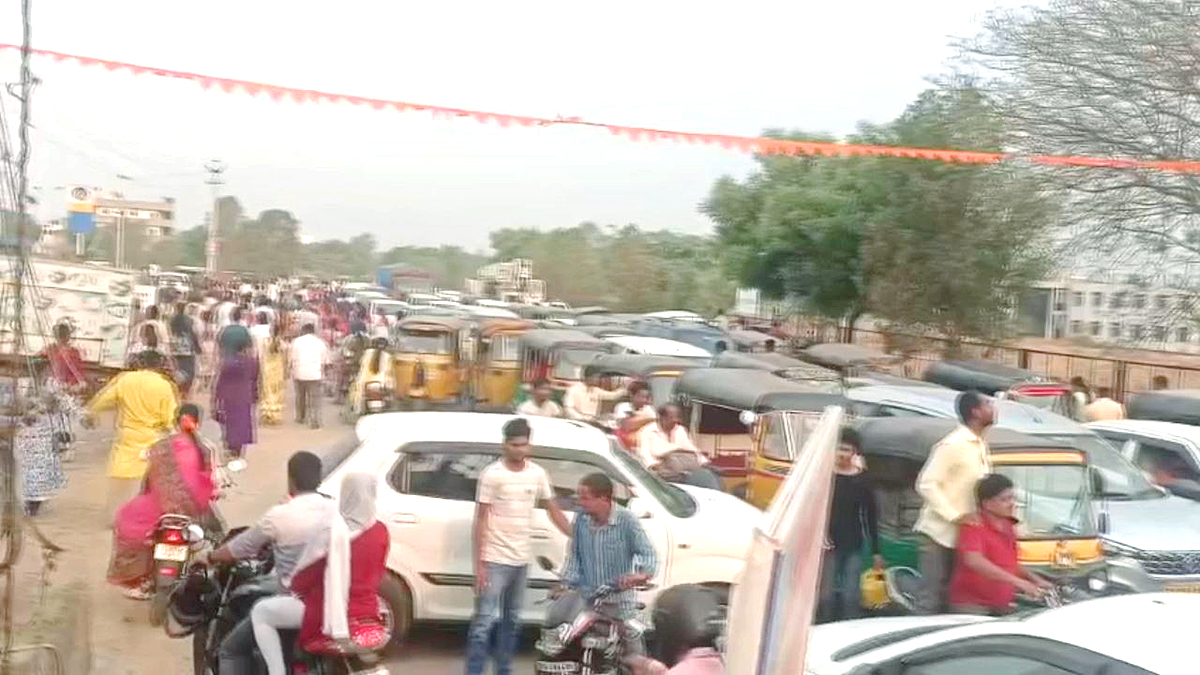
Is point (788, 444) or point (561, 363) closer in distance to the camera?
point (788, 444)

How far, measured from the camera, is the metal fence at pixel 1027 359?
23031 mm

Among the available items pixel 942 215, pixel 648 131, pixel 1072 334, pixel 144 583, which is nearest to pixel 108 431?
pixel 144 583

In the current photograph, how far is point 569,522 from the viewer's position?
22.8 ft

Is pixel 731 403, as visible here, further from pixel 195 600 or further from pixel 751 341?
pixel 751 341

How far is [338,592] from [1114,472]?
7376mm

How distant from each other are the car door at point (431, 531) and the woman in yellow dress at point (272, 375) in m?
9.68

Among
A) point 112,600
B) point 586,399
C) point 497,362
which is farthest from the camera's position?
point 497,362

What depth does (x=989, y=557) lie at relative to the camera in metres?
6.38

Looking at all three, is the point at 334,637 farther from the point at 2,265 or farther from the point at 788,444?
the point at 788,444

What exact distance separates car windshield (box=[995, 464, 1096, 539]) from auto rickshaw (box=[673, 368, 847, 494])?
2.90 m

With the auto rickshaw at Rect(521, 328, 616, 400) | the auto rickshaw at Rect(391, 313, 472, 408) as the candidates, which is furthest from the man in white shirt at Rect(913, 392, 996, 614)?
the auto rickshaw at Rect(391, 313, 472, 408)

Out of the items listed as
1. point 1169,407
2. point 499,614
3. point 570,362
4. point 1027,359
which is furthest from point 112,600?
point 1027,359

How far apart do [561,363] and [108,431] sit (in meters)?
5.78

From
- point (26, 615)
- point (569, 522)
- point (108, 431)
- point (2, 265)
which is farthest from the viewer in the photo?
point (108, 431)
